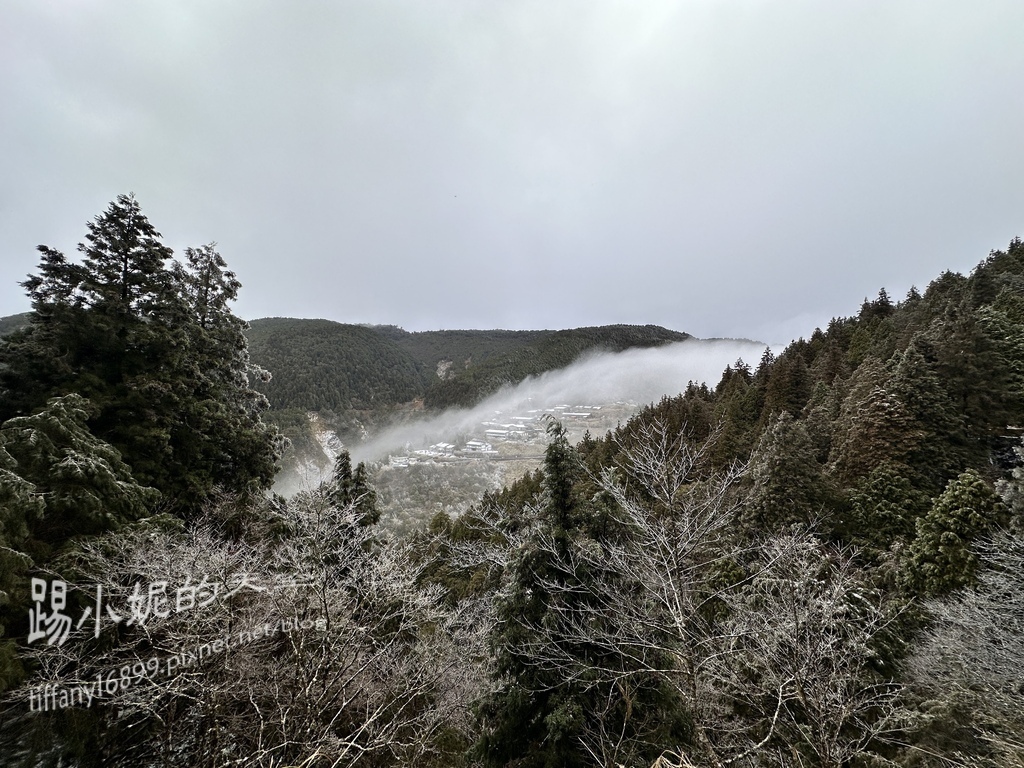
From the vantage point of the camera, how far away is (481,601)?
52.9 ft

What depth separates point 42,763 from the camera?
556cm

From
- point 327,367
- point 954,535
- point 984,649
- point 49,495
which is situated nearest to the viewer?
point 49,495

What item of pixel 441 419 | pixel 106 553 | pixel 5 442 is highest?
pixel 5 442

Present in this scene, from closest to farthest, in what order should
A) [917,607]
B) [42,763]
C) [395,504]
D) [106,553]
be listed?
[42,763]
[106,553]
[917,607]
[395,504]

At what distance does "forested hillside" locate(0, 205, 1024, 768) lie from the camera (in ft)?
19.1

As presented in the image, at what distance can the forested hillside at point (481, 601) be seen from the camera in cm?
581

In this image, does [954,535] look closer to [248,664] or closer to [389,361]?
[248,664]

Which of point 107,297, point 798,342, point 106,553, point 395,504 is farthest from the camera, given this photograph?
point 395,504

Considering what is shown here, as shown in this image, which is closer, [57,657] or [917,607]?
[57,657]

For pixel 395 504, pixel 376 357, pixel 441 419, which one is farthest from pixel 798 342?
pixel 376 357

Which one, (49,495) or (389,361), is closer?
(49,495)

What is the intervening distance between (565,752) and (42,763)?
25.7ft

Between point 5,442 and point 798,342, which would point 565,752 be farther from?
point 798,342

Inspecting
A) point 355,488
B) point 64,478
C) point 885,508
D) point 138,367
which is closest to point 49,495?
point 64,478
